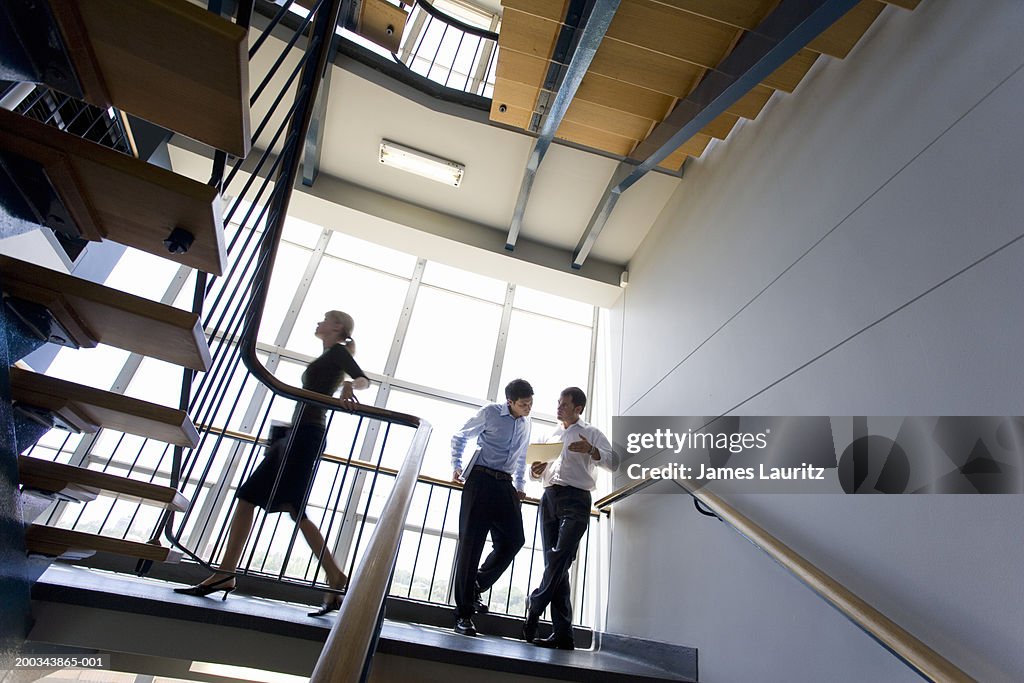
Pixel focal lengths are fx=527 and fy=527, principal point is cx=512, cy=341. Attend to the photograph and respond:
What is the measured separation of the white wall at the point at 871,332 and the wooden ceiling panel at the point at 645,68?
1.57ft

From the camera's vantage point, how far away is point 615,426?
400cm

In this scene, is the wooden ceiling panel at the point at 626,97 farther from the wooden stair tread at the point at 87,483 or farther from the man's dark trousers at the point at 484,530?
the wooden stair tread at the point at 87,483

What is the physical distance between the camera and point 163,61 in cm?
102

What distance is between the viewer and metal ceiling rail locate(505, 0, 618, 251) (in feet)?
8.24

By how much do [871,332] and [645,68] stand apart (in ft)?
6.52

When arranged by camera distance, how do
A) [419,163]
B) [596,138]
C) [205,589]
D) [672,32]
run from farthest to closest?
[419,163], [596,138], [672,32], [205,589]

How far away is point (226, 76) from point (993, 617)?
79.8 inches

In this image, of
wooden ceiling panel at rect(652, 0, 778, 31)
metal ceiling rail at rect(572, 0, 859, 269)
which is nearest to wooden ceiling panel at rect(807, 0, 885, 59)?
metal ceiling rail at rect(572, 0, 859, 269)

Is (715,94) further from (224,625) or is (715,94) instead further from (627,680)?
(224,625)

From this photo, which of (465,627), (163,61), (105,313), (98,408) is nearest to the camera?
(163,61)

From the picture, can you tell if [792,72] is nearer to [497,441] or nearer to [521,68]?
[521,68]

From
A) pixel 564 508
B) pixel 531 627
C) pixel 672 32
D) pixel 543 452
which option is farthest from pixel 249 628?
pixel 672 32

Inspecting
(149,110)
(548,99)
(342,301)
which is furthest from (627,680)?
(342,301)

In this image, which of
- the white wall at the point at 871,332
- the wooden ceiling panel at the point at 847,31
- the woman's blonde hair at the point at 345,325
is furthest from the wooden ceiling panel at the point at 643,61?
the woman's blonde hair at the point at 345,325
